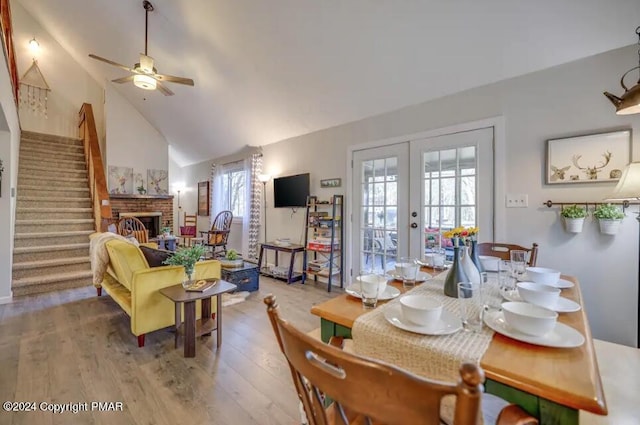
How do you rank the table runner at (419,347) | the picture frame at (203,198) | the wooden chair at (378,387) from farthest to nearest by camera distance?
1. the picture frame at (203,198)
2. the table runner at (419,347)
3. the wooden chair at (378,387)

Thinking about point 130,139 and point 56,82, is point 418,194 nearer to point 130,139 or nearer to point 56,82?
point 130,139

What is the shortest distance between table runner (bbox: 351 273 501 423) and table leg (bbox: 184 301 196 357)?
1.62 m

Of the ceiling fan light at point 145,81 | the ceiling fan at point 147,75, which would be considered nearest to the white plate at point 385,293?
the ceiling fan at point 147,75

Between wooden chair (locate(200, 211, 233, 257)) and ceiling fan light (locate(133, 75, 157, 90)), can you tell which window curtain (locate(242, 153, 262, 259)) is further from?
ceiling fan light (locate(133, 75, 157, 90))

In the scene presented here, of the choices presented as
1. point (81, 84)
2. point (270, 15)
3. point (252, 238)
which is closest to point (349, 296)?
point (270, 15)

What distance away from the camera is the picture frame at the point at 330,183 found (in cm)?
408

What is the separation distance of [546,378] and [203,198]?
7.74 meters

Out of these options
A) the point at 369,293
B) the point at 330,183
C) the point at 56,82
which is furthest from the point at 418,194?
the point at 56,82

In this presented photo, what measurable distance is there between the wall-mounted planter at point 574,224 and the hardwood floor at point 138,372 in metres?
2.31

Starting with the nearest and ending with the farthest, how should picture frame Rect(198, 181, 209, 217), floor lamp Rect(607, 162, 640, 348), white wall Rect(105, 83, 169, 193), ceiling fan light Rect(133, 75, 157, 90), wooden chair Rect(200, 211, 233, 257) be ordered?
1. floor lamp Rect(607, 162, 640, 348)
2. ceiling fan light Rect(133, 75, 157, 90)
3. wooden chair Rect(200, 211, 233, 257)
4. white wall Rect(105, 83, 169, 193)
5. picture frame Rect(198, 181, 209, 217)

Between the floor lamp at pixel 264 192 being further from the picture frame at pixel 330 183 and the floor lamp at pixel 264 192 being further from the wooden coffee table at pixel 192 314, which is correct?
the wooden coffee table at pixel 192 314

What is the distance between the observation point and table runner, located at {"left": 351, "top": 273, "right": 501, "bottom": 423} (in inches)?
31.3

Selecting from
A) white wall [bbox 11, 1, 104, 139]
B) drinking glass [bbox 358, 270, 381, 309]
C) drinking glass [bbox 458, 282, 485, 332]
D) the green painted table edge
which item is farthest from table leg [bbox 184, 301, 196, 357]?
white wall [bbox 11, 1, 104, 139]

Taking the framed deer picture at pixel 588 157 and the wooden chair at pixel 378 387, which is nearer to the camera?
the wooden chair at pixel 378 387
